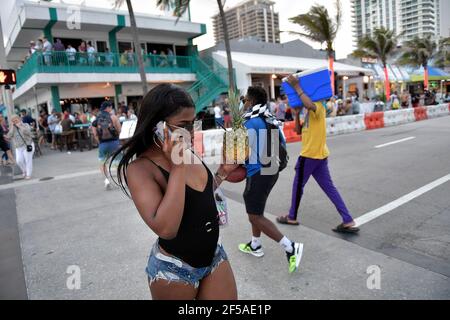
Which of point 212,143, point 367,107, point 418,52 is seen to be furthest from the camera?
point 418,52

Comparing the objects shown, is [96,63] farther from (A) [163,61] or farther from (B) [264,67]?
(B) [264,67]

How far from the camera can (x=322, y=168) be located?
14.1 feet

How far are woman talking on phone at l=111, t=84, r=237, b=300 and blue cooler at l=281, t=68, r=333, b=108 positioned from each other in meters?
2.56

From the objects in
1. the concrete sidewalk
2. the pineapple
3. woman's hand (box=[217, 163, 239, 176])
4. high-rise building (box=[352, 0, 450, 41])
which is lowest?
the concrete sidewalk

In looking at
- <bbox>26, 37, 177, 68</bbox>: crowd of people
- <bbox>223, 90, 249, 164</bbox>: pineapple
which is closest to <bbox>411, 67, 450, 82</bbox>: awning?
<bbox>26, 37, 177, 68</bbox>: crowd of people

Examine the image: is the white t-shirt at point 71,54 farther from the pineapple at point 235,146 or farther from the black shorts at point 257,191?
the pineapple at point 235,146

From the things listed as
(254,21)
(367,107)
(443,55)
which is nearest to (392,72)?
(443,55)

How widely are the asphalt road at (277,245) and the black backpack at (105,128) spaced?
46.6 inches

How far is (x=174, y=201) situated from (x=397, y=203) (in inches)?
190

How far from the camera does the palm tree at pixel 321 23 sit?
72.9ft

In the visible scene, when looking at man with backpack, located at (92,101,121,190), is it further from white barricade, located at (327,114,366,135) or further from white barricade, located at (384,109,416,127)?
white barricade, located at (384,109,416,127)

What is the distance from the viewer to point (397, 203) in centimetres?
524

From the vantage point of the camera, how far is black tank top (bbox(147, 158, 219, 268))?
162 centimetres
